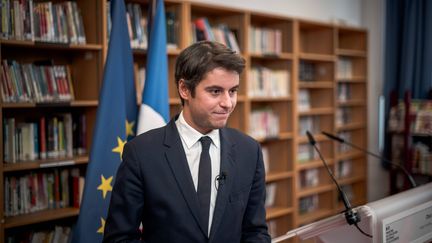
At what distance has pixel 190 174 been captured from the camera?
139 centimetres

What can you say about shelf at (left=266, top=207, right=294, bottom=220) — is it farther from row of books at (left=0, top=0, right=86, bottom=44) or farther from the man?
the man

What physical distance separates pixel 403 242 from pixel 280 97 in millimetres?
2603

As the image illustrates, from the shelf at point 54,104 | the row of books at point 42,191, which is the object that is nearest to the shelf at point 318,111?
the shelf at point 54,104

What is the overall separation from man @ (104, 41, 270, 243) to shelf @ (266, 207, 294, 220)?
246 centimetres

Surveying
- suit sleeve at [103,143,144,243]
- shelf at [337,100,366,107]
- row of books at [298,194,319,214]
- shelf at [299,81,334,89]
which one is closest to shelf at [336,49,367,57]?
shelf at [299,81,334,89]

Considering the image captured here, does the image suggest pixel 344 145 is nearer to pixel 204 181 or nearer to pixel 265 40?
pixel 265 40

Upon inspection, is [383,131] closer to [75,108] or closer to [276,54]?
[276,54]

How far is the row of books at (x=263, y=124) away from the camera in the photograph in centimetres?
384

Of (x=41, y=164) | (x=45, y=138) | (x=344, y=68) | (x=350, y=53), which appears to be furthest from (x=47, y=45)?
(x=344, y=68)

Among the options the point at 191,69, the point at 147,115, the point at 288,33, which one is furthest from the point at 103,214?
the point at 288,33

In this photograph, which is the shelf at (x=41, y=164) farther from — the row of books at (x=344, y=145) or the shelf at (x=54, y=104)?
the row of books at (x=344, y=145)

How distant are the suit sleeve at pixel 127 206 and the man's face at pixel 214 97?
0.83ft

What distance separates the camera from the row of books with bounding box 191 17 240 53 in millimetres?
3383

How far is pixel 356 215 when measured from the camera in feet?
4.35
